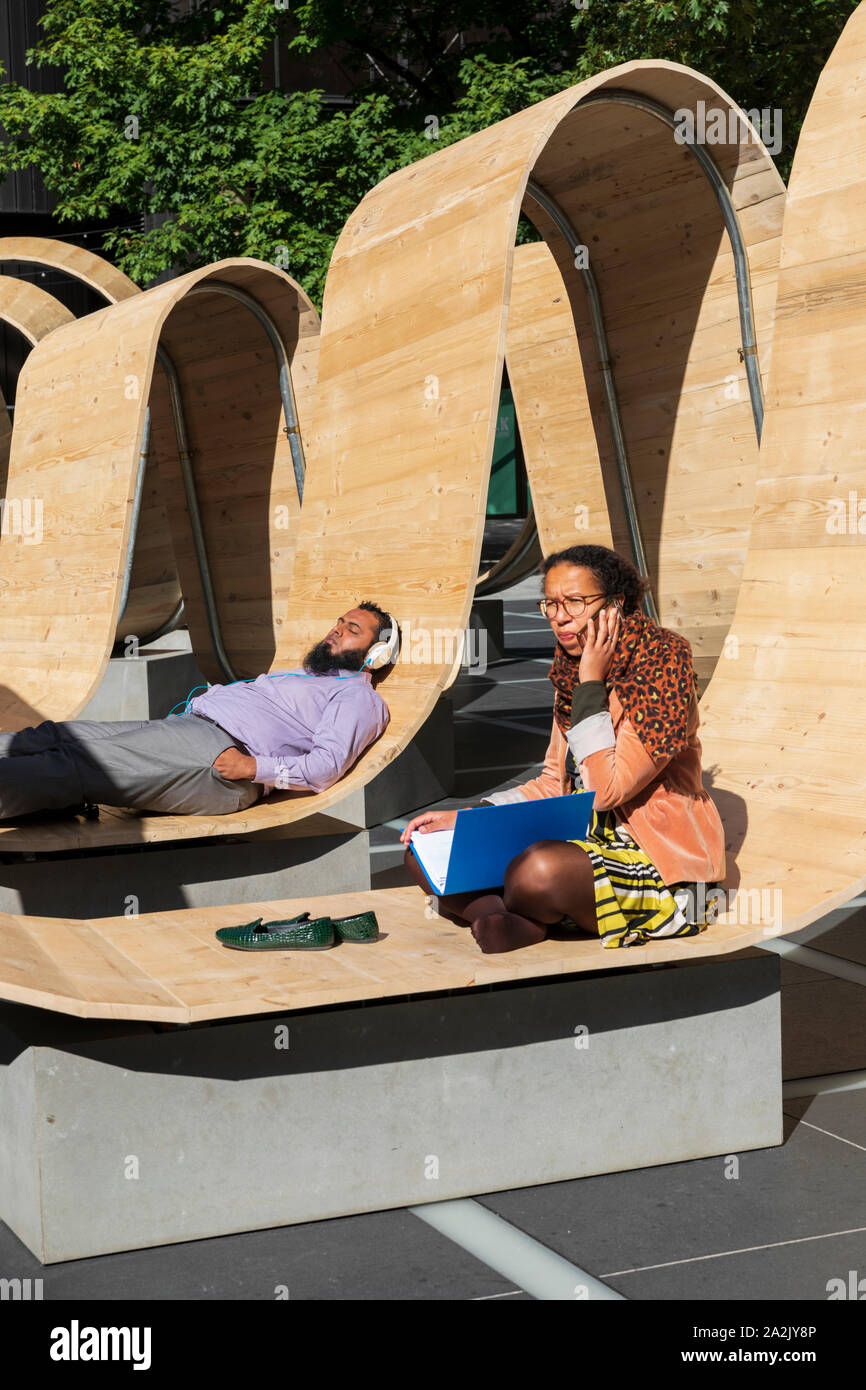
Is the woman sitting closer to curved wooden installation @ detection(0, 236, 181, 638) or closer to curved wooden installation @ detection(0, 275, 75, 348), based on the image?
curved wooden installation @ detection(0, 236, 181, 638)

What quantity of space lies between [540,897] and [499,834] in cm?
21

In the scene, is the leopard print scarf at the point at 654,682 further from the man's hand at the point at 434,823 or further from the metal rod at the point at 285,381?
the metal rod at the point at 285,381

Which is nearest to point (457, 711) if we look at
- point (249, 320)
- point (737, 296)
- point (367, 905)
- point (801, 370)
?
point (249, 320)

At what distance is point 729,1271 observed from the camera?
3.41 m

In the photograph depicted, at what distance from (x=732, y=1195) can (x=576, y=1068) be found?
18.6 inches

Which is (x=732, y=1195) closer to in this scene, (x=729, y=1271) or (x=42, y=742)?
(x=729, y=1271)

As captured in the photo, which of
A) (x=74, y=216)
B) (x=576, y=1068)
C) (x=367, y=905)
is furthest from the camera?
(x=74, y=216)

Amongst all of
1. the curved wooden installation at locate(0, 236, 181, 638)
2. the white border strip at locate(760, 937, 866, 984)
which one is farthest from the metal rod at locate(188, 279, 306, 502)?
the white border strip at locate(760, 937, 866, 984)

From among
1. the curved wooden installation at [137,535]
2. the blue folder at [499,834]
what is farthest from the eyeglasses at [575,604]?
the curved wooden installation at [137,535]

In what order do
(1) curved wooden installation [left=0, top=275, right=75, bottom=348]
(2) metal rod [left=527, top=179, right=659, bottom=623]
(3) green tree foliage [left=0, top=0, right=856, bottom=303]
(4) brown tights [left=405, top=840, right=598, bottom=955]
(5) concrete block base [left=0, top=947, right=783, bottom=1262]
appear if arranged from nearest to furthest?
1. (5) concrete block base [left=0, top=947, right=783, bottom=1262]
2. (4) brown tights [left=405, top=840, right=598, bottom=955]
3. (2) metal rod [left=527, top=179, right=659, bottom=623]
4. (1) curved wooden installation [left=0, top=275, right=75, bottom=348]
5. (3) green tree foliage [left=0, top=0, right=856, bottom=303]

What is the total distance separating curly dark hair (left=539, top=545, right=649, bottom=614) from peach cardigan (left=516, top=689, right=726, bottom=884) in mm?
278

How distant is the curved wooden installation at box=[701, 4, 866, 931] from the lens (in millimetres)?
4992

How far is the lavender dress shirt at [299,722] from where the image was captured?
610 cm

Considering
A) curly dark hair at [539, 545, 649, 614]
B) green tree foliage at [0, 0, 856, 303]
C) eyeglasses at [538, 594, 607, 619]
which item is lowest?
eyeglasses at [538, 594, 607, 619]
